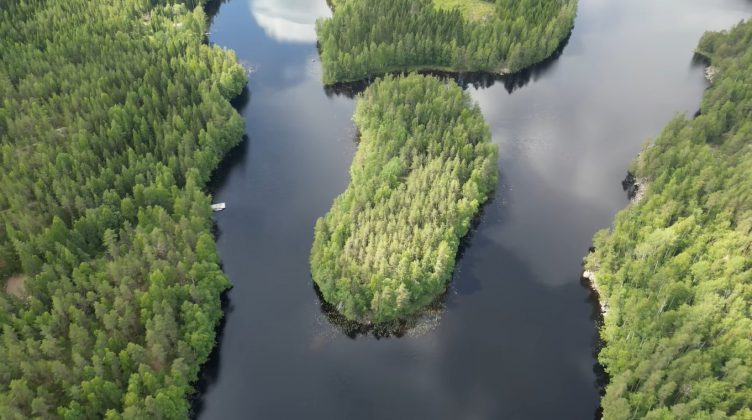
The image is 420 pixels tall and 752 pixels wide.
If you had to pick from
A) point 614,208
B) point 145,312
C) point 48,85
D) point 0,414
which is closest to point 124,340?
point 145,312

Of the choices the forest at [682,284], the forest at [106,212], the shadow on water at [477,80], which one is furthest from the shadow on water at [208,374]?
the shadow on water at [477,80]

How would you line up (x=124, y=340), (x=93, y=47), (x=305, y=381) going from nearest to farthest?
(x=124, y=340), (x=305, y=381), (x=93, y=47)

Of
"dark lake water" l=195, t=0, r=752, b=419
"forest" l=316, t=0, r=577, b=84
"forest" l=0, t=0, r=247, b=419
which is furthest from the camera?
"forest" l=316, t=0, r=577, b=84

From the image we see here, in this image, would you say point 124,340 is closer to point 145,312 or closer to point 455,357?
point 145,312

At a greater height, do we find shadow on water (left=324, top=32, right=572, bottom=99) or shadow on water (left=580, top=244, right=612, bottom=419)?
shadow on water (left=324, top=32, right=572, bottom=99)

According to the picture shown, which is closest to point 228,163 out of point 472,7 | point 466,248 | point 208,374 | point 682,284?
point 208,374

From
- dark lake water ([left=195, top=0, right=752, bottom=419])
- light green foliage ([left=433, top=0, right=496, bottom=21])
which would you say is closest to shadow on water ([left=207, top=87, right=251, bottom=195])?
dark lake water ([left=195, top=0, right=752, bottom=419])

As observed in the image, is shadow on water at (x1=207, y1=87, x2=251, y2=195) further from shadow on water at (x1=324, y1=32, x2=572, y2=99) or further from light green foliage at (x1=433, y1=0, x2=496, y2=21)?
light green foliage at (x1=433, y1=0, x2=496, y2=21)

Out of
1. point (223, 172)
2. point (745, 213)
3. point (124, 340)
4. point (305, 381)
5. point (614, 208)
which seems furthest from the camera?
point (223, 172)
